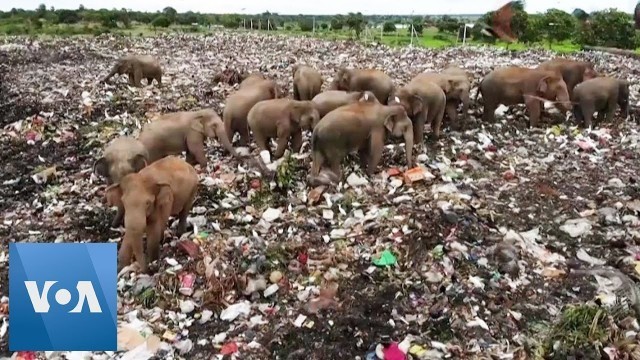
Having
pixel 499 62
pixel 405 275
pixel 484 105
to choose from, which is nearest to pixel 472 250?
pixel 405 275

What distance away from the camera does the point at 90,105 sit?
13.3 metres

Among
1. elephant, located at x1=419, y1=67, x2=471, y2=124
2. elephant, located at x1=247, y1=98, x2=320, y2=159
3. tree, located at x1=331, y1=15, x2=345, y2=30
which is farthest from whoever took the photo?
tree, located at x1=331, y1=15, x2=345, y2=30

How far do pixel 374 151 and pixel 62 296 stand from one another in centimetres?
471

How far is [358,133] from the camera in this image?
8.62 meters

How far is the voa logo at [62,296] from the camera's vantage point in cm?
489

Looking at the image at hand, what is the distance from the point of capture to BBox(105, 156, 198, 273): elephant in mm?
6078

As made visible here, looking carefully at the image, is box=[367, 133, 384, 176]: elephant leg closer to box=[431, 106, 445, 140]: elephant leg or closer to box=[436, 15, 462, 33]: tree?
box=[431, 106, 445, 140]: elephant leg

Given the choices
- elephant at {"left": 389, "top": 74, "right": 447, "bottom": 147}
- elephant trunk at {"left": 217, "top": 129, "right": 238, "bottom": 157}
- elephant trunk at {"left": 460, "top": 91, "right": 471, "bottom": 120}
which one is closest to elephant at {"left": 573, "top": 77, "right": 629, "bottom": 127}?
elephant trunk at {"left": 460, "top": 91, "right": 471, "bottom": 120}

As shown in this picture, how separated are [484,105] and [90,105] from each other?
720cm

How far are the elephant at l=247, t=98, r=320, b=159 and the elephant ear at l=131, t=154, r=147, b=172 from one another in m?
2.05

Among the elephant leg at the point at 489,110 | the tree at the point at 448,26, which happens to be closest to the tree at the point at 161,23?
the tree at the point at 448,26

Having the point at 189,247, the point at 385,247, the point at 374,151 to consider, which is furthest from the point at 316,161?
the point at 189,247

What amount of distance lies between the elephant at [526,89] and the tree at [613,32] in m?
20.9

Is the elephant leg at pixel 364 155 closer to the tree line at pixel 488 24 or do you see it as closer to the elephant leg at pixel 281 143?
the elephant leg at pixel 281 143
